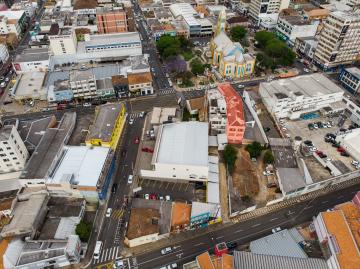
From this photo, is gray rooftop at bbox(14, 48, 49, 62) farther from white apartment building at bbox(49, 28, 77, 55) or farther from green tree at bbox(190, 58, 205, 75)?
green tree at bbox(190, 58, 205, 75)

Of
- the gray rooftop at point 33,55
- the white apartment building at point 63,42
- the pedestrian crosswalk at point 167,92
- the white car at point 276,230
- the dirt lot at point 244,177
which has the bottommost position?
the white car at point 276,230

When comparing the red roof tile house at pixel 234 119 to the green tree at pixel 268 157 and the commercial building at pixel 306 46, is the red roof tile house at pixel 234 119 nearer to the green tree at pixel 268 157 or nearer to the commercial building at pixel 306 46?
the green tree at pixel 268 157

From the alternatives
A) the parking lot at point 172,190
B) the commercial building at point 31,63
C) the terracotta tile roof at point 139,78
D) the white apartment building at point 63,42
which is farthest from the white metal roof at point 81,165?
the white apartment building at point 63,42

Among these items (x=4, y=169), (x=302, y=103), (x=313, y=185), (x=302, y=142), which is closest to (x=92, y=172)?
(x=4, y=169)

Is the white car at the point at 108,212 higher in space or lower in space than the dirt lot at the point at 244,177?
lower

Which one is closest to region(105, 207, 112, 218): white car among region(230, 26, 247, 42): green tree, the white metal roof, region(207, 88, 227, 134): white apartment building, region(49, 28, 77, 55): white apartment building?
the white metal roof

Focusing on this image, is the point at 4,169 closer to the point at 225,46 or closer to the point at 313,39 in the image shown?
the point at 225,46
